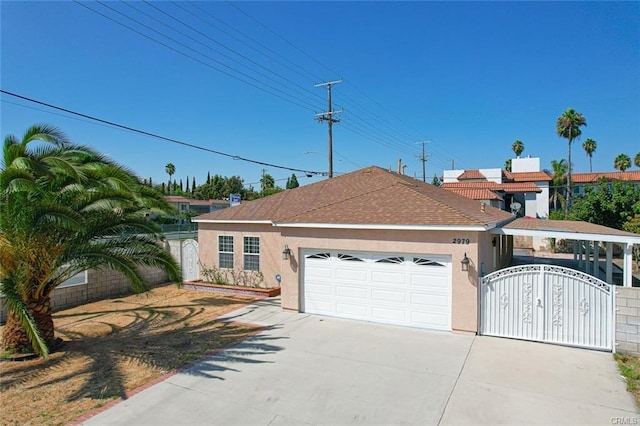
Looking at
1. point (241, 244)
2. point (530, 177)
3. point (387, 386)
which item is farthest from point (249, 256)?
point (530, 177)

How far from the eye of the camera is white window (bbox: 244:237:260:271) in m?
16.8

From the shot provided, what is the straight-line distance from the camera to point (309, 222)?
39.9 ft

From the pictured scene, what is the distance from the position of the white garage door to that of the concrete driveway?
2.88 ft

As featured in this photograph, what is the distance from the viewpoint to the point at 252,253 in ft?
55.4

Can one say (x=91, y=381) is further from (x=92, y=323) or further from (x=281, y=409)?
(x=92, y=323)

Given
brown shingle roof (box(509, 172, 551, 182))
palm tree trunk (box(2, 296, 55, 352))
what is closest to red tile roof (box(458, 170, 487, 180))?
brown shingle roof (box(509, 172, 551, 182))

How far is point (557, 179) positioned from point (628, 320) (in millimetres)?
Answer: 59814

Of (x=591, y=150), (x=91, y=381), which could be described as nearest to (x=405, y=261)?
(x=91, y=381)

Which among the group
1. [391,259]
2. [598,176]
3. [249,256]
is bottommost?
[249,256]

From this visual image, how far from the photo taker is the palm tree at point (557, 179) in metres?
57.6

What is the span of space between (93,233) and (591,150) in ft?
280

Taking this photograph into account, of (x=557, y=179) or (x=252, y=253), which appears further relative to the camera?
(x=557, y=179)

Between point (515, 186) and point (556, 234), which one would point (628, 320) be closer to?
point (556, 234)

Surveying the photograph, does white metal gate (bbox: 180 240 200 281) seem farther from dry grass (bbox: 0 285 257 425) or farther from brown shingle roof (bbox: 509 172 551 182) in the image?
brown shingle roof (bbox: 509 172 551 182)
